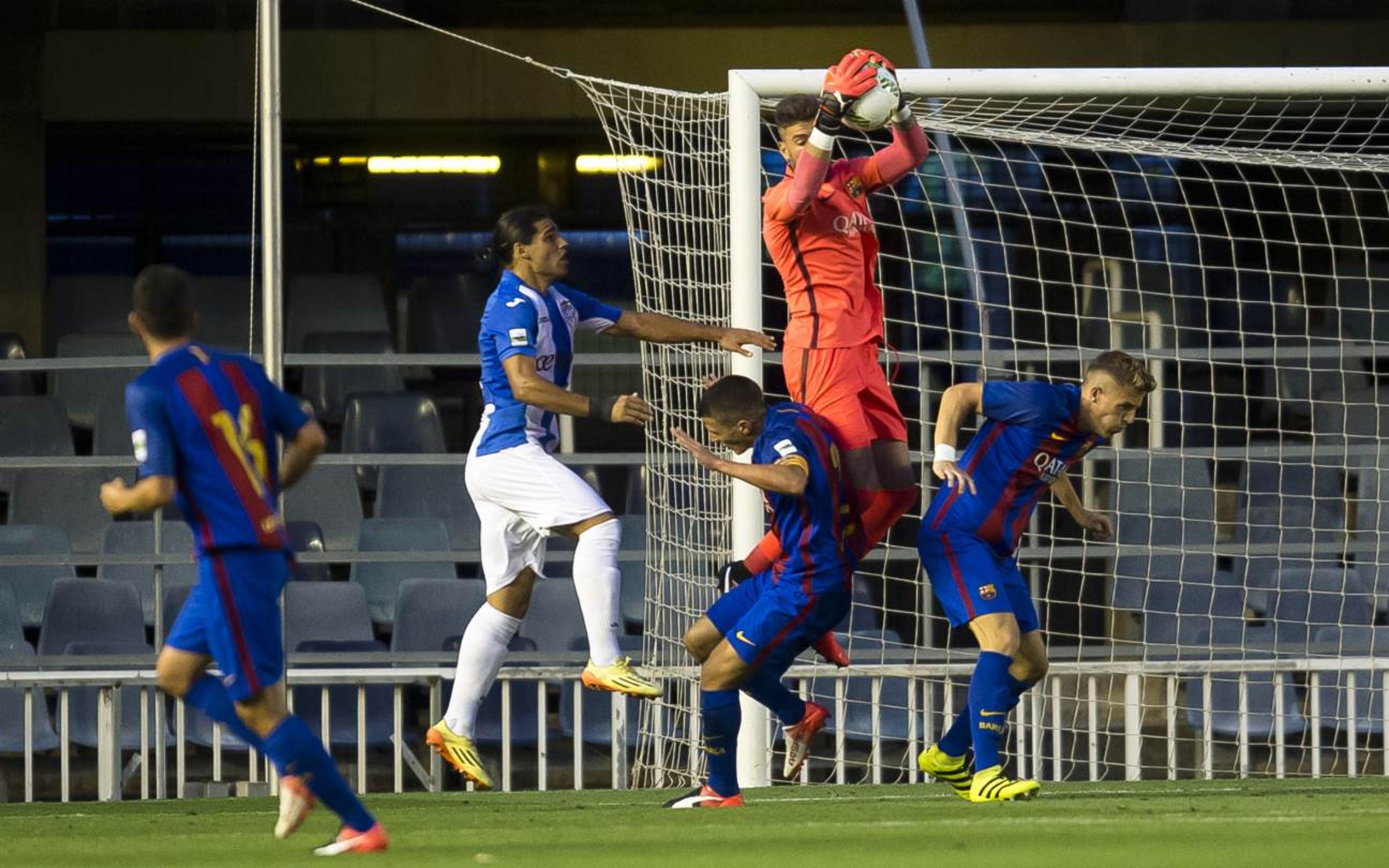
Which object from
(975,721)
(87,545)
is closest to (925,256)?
(87,545)

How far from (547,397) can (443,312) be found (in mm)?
6710

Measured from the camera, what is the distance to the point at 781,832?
524 centimetres

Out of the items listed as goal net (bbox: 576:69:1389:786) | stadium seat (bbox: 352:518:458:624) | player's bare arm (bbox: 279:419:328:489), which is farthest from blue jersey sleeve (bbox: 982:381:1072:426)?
stadium seat (bbox: 352:518:458:624)

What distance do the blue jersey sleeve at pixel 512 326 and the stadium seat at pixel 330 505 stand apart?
5.01 m

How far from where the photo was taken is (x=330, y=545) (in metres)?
11.4

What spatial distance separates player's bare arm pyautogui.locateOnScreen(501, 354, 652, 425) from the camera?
6.36 m

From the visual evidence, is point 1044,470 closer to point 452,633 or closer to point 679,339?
point 679,339

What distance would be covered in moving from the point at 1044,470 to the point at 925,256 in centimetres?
696

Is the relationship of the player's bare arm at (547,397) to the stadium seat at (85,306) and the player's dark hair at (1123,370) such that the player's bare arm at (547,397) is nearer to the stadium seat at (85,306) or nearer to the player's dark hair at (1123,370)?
the player's dark hair at (1123,370)

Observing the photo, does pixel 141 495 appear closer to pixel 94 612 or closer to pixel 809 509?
pixel 809 509

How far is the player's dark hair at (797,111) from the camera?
659 cm

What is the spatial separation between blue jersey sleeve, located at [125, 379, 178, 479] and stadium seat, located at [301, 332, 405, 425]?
25.0 ft

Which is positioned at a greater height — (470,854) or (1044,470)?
(1044,470)

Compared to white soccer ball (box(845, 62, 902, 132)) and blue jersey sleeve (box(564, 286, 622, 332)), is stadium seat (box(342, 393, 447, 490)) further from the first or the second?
white soccer ball (box(845, 62, 902, 132))
